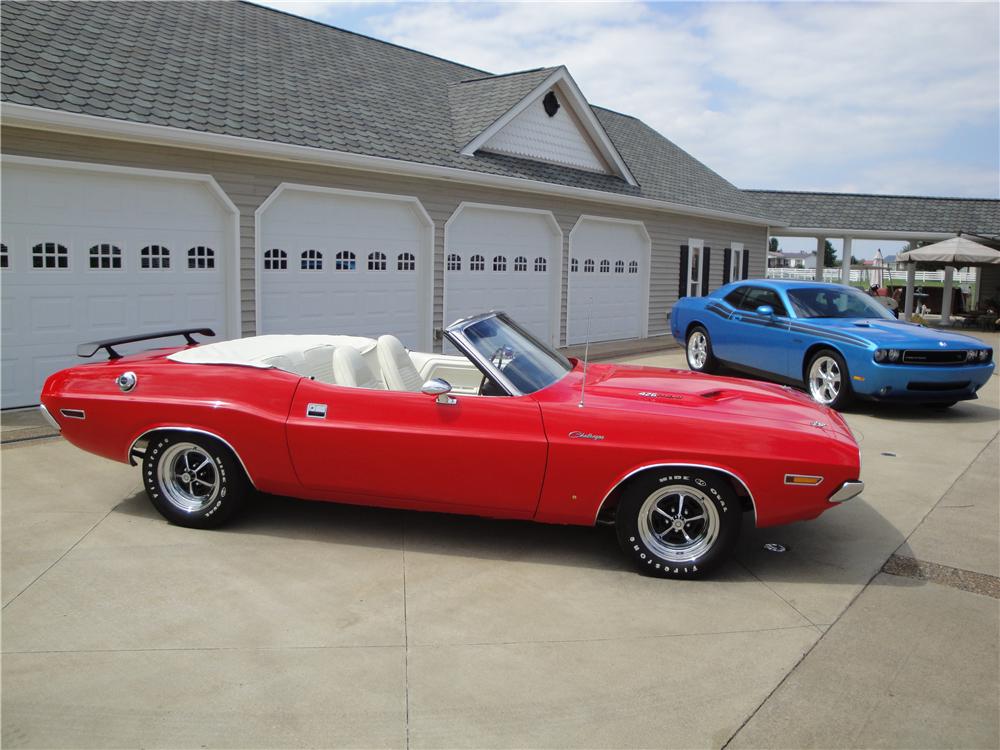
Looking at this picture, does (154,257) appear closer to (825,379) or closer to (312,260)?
(312,260)

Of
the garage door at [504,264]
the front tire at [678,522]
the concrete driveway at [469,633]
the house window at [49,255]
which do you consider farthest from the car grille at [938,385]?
the house window at [49,255]

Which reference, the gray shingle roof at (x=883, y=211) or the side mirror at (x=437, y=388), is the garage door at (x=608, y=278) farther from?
the side mirror at (x=437, y=388)

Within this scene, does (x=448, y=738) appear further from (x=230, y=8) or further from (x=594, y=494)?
(x=230, y=8)

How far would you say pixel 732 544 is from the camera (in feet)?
14.1

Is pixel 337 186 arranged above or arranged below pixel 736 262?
above

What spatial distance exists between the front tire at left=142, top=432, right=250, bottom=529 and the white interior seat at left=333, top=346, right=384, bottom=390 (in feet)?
2.60

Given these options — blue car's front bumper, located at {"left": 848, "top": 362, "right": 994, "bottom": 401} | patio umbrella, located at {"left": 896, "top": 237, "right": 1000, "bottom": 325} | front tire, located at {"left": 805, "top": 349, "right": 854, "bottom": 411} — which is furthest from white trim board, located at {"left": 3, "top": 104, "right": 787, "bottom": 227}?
patio umbrella, located at {"left": 896, "top": 237, "right": 1000, "bottom": 325}

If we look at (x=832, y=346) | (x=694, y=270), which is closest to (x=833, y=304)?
(x=832, y=346)

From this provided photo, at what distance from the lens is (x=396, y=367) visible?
5.14m

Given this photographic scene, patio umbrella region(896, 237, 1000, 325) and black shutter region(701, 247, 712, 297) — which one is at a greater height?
patio umbrella region(896, 237, 1000, 325)

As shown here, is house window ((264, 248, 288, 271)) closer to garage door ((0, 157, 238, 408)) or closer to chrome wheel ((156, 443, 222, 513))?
garage door ((0, 157, 238, 408))

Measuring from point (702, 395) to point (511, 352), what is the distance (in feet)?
3.85

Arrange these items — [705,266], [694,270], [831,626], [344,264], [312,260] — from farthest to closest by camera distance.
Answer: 1. [705,266]
2. [694,270]
3. [344,264]
4. [312,260]
5. [831,626]

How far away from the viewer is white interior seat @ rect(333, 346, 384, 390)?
494 centimetres
